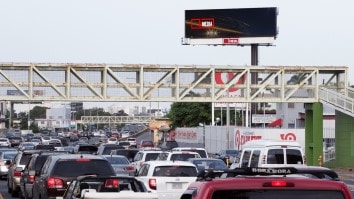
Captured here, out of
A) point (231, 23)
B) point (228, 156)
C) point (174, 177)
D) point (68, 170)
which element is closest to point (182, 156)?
point (174, 177)

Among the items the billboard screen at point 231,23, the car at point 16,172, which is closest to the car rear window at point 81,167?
the car at point 16,172

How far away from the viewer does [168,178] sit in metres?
25.3

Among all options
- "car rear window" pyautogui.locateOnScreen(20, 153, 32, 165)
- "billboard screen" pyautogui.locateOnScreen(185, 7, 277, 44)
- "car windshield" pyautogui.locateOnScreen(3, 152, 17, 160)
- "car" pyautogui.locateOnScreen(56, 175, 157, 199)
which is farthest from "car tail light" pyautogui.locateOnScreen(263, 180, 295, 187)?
"billboard screen" pyautogui.locateOnScreen(185, 7, 277, 44)

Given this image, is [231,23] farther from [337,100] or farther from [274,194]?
[274,194]

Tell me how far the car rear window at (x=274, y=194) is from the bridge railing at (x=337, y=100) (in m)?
50.1

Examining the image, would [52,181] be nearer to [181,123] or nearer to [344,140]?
[344,140]

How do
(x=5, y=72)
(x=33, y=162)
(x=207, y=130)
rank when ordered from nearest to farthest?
(x=33, y=162), (x=5, y=72), (x=207, y=130)

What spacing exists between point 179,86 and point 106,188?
151 ft

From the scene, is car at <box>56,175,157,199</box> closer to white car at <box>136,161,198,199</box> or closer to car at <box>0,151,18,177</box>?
white car at <box>136,161,198,199</box>

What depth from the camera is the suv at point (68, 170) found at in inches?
842

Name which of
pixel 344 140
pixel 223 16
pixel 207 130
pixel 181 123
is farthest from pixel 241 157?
pixel 181 123

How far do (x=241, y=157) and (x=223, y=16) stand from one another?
217 feet

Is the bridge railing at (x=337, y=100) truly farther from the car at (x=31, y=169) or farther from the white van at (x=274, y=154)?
the car at (x=31, y=169)

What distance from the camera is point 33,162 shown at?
91.9ft
